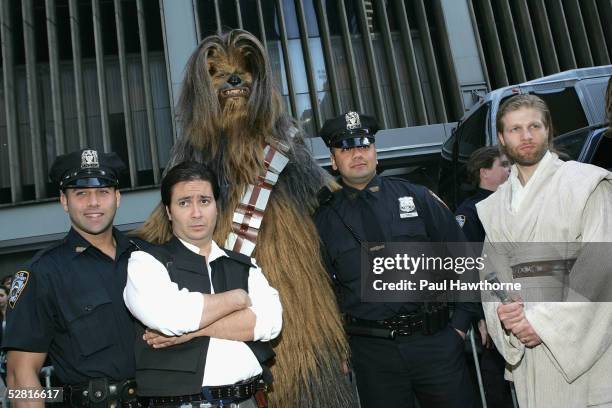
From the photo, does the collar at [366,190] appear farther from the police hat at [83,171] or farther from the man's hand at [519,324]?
the police hat at [83,171]

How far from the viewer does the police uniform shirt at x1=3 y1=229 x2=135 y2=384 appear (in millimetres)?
2119

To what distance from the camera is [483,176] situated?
4160mm

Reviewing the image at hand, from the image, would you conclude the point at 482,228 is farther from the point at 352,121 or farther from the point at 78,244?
the point at 78,244

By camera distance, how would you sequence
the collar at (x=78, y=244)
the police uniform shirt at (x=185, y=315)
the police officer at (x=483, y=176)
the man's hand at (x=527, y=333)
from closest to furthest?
the police uniform shirt at (x=185, y=315), the man's hand at (x=527, y=333), the collar at (x=78, y=244), the police officer at (x=483, y=176)

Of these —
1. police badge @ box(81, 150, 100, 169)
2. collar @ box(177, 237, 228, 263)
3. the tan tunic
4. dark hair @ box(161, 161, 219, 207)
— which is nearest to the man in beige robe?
the tan tunic

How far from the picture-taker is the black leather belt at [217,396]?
190cm

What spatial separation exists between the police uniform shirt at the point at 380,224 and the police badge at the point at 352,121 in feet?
1.06

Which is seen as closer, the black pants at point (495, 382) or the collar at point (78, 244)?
the collar at point (78, 244)

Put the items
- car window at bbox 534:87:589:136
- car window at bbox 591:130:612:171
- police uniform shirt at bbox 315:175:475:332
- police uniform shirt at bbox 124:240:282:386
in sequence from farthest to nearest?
car window at bbox 534:87:589:136
car window at bbox 591:130:612:171
police uniform shirt at bbox 315:175:475:332
police uniform shirt at bbox 124:240:282:386

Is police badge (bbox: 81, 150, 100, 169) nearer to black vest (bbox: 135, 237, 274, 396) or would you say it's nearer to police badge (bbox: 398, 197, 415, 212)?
black vest (bbox: 135, 237, 274, 396)

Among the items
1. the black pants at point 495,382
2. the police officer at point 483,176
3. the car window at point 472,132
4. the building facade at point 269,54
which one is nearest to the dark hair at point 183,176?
the police officer at point 483,176

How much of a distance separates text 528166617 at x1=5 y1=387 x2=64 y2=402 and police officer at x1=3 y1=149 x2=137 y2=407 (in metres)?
0.03

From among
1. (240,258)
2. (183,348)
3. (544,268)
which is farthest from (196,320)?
(544,268)

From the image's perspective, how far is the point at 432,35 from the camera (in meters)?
14.6
